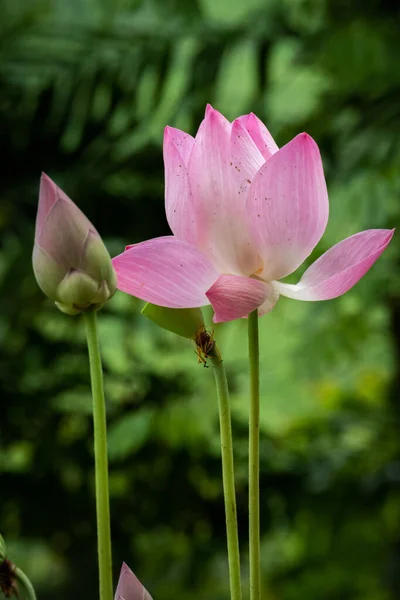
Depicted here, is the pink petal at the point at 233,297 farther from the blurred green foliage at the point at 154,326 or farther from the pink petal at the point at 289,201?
the blurred green foliage at the point at 154,326

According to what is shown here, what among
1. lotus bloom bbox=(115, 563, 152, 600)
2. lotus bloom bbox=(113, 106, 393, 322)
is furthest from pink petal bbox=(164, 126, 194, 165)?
lotus bloom bbox=(115, 563, 152, 600)

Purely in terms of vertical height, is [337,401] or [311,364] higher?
[337,401]

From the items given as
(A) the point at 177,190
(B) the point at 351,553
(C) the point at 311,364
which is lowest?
(A) the point at 177,190

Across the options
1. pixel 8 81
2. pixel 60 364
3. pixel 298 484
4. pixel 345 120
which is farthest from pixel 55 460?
pixel 345 120

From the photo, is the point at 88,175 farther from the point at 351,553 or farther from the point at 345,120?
the point at 351,553

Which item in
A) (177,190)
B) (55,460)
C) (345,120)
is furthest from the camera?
(345,120)

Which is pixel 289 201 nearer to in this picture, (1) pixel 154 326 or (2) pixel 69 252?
(2) pixel 69 252

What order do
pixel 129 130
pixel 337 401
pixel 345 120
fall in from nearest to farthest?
1. pixel 129 130
2. pixel 345 120
3. pixel 337 401
